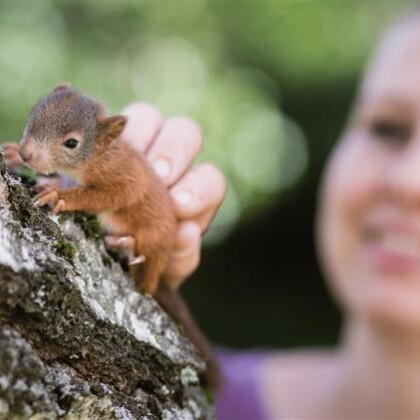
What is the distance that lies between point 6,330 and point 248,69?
11.8 meters

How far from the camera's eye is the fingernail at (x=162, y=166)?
7.79 feet

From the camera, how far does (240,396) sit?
4.91 meters

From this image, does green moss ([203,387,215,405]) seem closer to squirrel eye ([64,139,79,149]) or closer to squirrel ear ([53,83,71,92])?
squirrel eye ([64,139,79,149])

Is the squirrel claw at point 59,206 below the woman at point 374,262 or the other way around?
the other way around

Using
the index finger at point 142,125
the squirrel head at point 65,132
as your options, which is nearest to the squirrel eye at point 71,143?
the squirrel head at point 65,132

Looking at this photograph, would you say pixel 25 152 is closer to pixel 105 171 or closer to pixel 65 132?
pixel 65 132

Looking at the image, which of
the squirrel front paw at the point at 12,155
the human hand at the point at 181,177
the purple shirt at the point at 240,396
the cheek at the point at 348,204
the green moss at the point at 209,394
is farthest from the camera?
the purple shirt at the point at 240,396

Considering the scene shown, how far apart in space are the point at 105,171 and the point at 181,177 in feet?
1.49

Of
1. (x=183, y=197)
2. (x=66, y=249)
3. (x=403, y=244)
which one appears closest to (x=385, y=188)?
(x=403, y=244)

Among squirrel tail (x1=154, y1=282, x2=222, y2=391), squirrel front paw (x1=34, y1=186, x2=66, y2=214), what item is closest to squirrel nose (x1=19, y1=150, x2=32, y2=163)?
squirrel front paw (x1=34, y1=186, x2=66, y2=214)

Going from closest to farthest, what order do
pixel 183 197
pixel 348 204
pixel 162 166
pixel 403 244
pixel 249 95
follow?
1. pixel 183 197
2. pixel 162 166
3. pixel 403 244
4. pixel 348 204
5. pixel 249 95

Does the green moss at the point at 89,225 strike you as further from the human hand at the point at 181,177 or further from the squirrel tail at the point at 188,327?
the squirrel tail at the point at 188,327

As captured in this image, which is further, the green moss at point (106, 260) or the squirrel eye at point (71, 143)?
the squirrel eye at point (71, 143)

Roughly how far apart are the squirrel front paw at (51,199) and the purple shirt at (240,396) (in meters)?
3.05
